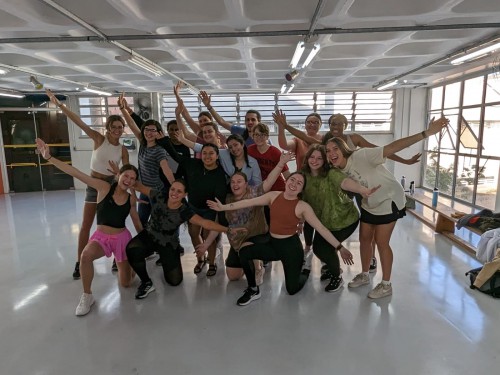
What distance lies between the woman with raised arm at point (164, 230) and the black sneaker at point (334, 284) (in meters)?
0.97

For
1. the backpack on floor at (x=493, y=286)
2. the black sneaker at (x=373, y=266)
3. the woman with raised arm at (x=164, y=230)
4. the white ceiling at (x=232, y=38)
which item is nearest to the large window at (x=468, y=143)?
the white ceiling at (x=232, y=38)

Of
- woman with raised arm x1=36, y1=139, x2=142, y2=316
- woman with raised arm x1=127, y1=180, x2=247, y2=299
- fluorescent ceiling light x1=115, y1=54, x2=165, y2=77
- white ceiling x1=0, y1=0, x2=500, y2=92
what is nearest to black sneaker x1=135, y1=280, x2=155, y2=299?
woman with raised arm x1=127, y1=180, x2=247, y2=299

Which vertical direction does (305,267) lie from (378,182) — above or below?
below

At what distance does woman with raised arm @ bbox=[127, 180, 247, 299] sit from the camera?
9.87ft

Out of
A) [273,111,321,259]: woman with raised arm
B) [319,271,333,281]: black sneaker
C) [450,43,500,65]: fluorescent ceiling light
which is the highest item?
[450,43,500,65]: fluorescent ceiling light

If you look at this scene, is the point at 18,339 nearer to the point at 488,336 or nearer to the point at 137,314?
the point at 137,314

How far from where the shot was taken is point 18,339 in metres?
2.52

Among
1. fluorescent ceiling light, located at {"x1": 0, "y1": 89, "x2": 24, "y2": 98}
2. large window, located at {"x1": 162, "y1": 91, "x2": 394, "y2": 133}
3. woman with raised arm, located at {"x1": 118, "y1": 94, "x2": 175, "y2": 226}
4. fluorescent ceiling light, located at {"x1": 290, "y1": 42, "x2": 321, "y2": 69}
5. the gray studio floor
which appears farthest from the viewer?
large window, located at {"x1": 162, "y1": 91, "x2": 394, "y2": 133}

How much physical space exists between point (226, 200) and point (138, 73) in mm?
4120

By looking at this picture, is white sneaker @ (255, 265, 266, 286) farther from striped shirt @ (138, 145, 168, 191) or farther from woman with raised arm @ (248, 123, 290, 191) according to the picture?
striped shirt @ (138, 145, 168, 191)

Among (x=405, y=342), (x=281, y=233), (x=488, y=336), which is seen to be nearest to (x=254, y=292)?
(x=281, y=233)

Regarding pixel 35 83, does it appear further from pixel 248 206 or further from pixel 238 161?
pixel 248 206

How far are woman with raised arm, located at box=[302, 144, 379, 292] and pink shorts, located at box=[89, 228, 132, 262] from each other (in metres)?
1.73

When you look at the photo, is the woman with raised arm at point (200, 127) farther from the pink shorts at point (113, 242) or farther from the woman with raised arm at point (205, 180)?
the pink shorts at point (113, 242)
